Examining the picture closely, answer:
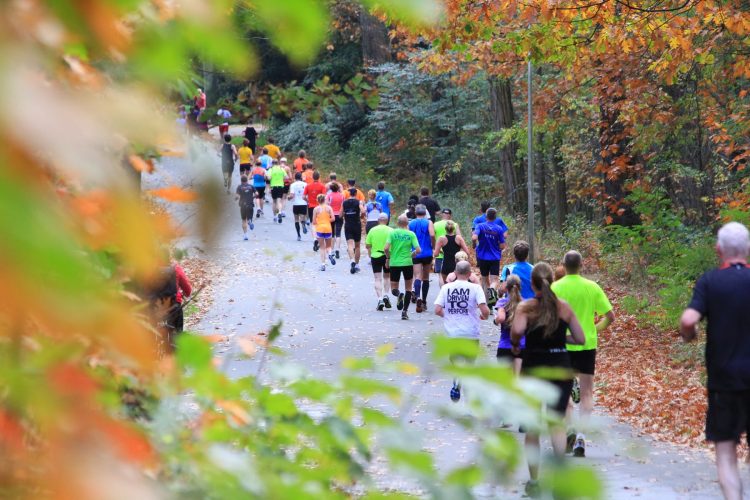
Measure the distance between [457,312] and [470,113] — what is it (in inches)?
1015

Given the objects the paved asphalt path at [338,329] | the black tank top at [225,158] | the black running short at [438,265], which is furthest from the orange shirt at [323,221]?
the black tank top at [225,158]

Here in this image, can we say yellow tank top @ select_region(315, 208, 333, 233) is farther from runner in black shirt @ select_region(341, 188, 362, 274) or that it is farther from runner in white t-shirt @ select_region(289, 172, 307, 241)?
runner in white t-shirt @ select_region(289, 172, 307, 241)

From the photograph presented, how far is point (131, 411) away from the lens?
3.26 m

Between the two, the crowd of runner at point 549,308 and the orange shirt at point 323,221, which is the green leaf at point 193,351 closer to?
the crowd of runner at point 549,308

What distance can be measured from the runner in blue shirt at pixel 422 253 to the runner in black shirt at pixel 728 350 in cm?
1216

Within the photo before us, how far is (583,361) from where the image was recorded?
10.1 metres

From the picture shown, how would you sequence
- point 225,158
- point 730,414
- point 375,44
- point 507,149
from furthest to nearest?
point 375,44 → point 507,149 → point 730,414 → point 225,158

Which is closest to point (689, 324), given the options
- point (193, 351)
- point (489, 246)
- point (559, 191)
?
point (193, 351)

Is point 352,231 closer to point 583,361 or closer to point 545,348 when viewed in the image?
point 583,361

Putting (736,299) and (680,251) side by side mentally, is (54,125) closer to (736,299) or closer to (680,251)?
(736,299)

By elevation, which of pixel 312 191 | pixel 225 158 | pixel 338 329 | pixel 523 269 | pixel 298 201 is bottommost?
pixel 338 329

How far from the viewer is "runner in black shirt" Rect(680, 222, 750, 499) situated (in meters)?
7.27

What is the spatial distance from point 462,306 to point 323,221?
503 inches

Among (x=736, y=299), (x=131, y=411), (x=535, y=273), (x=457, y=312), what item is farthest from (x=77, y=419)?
(x=457, y=312)
